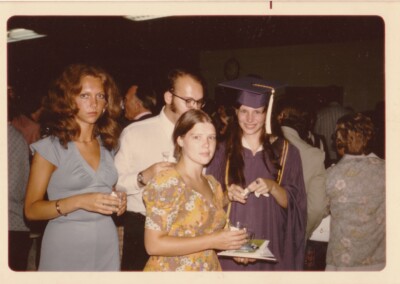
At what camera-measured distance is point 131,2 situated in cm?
210

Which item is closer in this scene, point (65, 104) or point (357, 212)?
point (65, 104)

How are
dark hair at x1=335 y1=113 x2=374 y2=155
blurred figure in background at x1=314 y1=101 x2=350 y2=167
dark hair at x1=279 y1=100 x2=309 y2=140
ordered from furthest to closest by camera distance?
blurred figure in background at x1=314 y1=101 x2=350 y2=167 < dark hair at x1=279 y1=100 x2=309 y2=140 < dark hair at x1=335 y1=113 x2=374 y2=155

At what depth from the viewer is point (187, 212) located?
1.83 m

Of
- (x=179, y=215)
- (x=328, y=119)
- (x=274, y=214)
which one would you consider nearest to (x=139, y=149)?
(x=179, y=215)

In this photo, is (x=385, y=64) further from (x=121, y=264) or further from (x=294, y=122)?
(x=121, y=264)

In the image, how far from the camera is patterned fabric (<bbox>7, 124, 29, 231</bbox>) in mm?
2543

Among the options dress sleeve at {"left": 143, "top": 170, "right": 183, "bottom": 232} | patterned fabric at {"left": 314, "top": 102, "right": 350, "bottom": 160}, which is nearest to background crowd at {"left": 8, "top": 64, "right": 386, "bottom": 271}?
dress sleeve at {"left": 143, "top": 170, "right": 183, "bottom": 232}

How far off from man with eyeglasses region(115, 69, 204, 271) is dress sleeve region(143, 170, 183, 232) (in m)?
0.40

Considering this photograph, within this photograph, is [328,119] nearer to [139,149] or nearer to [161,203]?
[139,149]

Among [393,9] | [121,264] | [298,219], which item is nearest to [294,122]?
[298,219]

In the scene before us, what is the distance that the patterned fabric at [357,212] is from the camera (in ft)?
7.99

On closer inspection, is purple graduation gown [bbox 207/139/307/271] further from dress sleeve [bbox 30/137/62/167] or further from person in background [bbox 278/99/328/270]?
dress sleeve [bbox 30/137/62/167]

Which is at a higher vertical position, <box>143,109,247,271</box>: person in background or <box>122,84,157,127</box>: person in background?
<box>122,84,157,127</box>: person in background

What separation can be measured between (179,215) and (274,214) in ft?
2.28
